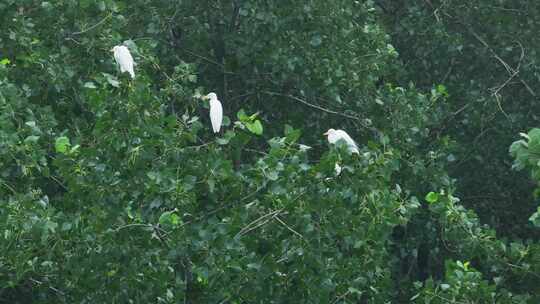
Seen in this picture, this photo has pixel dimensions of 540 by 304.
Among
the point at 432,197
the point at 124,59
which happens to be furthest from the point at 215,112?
the point at 432,197

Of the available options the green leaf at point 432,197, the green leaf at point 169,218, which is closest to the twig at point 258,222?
the green leaf at point 169,218

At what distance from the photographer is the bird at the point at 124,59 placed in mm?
6594

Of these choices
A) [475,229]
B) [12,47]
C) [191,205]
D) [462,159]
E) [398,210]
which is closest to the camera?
[191,205]

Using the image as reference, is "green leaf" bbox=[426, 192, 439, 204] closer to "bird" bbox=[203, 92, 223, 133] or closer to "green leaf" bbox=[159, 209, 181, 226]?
"bird" bbox=[203, 92, 223, 133]

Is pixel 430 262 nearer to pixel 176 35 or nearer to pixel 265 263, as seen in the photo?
pixel 176 35

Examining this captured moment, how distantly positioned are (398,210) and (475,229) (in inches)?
39.1

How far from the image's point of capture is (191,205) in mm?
5961

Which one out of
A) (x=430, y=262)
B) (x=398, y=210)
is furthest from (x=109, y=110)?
(x=430, y=262)

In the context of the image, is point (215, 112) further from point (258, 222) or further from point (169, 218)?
point (169, 218)

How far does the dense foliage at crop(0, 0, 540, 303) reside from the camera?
6.07 metres

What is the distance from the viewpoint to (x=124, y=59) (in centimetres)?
690

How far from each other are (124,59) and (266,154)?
1.16 m

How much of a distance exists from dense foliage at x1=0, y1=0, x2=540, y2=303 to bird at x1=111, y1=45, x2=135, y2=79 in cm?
7

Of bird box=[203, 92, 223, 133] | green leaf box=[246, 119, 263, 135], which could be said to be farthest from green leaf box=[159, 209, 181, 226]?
bird box=[203, 92, 223, 133]
